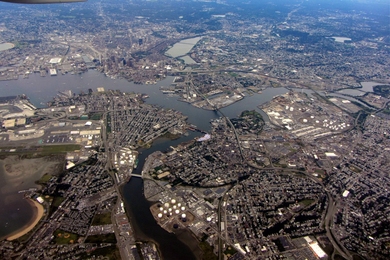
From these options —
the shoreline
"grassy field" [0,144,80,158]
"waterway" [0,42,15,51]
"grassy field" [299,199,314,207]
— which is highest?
"waterway" [0,42,15,51]

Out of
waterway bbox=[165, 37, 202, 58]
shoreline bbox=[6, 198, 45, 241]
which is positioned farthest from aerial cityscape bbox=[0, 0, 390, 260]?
waterway bbox=[165, 37, 202, 58]

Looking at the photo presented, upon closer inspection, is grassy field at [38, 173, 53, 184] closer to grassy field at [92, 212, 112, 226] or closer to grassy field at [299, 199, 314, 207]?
grassy field at [92, 212, 112, 226]

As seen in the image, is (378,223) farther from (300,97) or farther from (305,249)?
(300,97)

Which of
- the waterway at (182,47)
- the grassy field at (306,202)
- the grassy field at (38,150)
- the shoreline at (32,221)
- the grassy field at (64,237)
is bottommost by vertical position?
the shoreline at (32,221)

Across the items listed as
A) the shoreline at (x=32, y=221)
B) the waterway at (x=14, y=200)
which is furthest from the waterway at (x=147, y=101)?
the shoreline at (x=32, y=221)

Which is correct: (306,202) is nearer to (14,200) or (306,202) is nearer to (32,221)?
(32,221)

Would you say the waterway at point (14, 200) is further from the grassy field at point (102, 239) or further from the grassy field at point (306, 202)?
the grassy field at point (306, 202)
